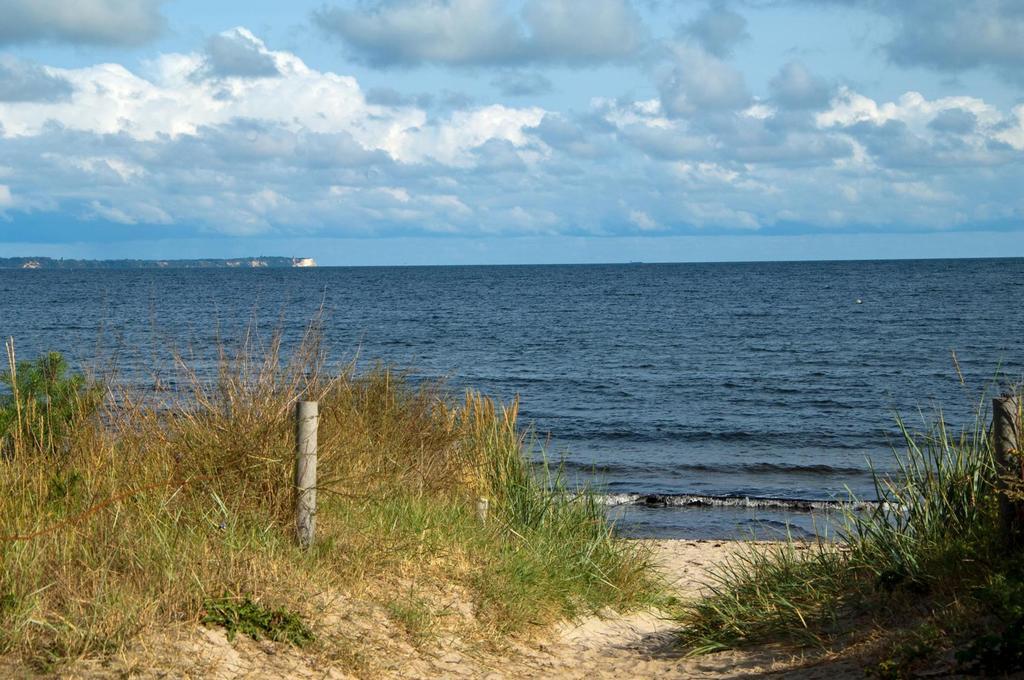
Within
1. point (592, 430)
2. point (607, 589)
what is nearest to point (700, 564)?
point (607, 589)

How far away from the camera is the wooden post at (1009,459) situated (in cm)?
636

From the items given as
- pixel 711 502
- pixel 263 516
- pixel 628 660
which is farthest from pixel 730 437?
pixel 263 516

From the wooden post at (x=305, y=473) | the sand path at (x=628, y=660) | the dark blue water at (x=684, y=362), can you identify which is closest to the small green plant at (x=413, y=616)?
the sand path at (x=628, y=660)

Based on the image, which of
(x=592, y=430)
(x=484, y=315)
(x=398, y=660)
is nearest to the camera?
(x=398, y=660)

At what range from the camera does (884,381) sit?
32.3 meters

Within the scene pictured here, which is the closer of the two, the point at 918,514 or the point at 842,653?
the point at 842,653

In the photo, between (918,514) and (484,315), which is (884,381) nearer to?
(918,514)

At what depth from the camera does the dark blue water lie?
19.4 m

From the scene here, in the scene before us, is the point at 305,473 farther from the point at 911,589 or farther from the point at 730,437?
the point at 730,437

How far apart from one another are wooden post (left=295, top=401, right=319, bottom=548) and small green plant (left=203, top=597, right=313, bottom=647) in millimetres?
882

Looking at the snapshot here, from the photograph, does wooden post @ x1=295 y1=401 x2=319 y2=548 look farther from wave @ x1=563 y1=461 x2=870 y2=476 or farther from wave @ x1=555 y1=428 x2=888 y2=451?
wave @ x1=555 y1=428 x2=888 y2=451

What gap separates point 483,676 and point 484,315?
201 ft

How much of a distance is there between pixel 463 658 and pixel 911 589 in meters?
2.97

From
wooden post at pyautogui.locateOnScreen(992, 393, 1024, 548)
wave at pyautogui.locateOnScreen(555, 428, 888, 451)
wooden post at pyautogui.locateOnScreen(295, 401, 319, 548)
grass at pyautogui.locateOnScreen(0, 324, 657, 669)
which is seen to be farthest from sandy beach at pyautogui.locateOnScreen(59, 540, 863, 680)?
wave at pyautogui.locateOnScreen(555, 428, 888, 451)
